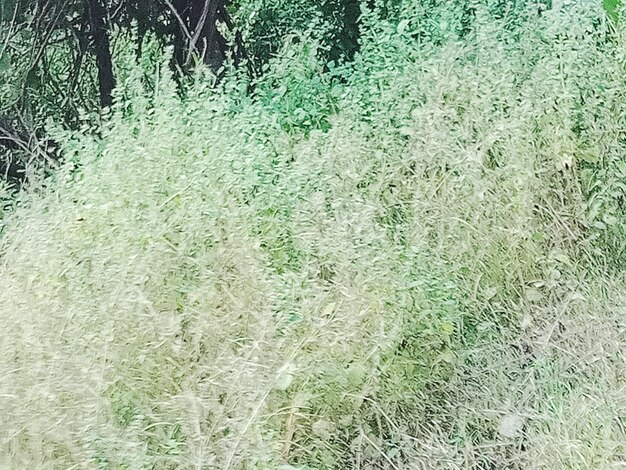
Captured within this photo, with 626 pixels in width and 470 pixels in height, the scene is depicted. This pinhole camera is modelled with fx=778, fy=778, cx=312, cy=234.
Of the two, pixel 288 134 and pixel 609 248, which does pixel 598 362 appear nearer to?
pixel 609 248

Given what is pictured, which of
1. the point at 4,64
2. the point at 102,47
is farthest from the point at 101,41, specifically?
the point at 4,64

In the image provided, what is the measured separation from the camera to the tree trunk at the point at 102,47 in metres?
4.81

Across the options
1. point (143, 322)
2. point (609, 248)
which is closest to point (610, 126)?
point (609, 248)

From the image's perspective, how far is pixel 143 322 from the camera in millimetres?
2395

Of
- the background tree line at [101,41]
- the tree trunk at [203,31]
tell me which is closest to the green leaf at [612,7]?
the background tree line at [101,41]

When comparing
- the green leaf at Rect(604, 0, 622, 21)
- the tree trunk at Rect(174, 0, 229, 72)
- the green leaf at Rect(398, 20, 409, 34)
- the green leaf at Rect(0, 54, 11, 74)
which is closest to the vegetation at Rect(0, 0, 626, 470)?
the green leaf at Rect(604, 0, 622, 21)

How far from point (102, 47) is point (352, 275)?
297 centimetres

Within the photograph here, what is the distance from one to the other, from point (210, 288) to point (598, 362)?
1292 mm

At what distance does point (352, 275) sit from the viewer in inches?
103

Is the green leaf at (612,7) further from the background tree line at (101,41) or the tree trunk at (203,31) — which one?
the tree trunk at (203,31)

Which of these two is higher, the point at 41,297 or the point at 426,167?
the point at 41,297

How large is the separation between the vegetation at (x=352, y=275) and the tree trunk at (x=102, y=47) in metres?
0.99

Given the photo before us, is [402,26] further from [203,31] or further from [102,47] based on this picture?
[102,47]

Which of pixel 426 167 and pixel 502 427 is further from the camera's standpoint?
pixel 426 167
